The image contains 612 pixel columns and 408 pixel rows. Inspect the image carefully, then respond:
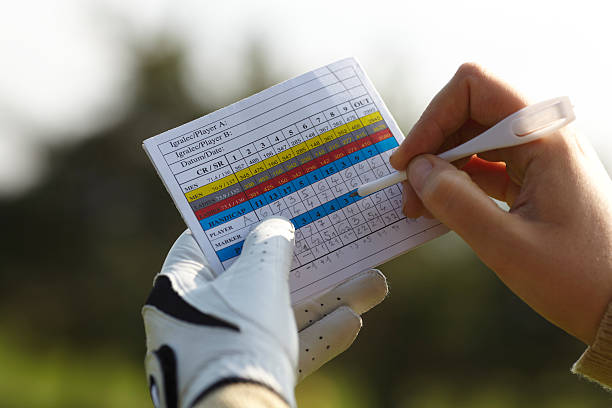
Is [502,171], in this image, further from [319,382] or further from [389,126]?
[319,382]

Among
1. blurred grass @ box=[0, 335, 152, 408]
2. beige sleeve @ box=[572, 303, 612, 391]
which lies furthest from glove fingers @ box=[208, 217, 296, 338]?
blurred grass @ box=[0, 335, 152, 408]

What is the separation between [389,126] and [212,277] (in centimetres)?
81

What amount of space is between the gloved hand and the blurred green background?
12.2ft

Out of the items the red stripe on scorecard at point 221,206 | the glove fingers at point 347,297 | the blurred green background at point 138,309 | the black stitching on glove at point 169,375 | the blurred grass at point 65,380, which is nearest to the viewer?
the black stitching on glove at point 169,375

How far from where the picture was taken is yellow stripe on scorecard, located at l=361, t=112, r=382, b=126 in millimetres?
1938

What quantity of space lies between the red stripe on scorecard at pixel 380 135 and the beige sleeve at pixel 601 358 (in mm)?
873

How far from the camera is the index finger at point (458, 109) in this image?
5.59 feet

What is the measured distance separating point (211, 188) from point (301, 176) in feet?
0.99

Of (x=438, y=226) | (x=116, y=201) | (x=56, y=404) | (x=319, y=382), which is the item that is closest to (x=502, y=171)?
(x=438, y=226)

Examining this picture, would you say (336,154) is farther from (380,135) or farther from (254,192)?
(254,192)

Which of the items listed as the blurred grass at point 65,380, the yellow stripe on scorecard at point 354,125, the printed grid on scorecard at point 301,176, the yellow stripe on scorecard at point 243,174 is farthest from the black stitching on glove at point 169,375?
the blurred grass at point 65,380

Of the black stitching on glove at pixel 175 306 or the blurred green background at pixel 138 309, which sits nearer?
the black stitching on glove at pixel 175 306

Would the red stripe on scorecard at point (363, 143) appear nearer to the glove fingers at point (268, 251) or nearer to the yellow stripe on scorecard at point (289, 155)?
the yellow stripe on scorecard at point (289, 155)

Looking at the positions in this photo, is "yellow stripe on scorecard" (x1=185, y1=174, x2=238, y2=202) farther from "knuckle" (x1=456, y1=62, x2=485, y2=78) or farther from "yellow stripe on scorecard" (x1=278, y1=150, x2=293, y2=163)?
"knuckle" (x1=456, y1=62, x2=485, y2=78)
